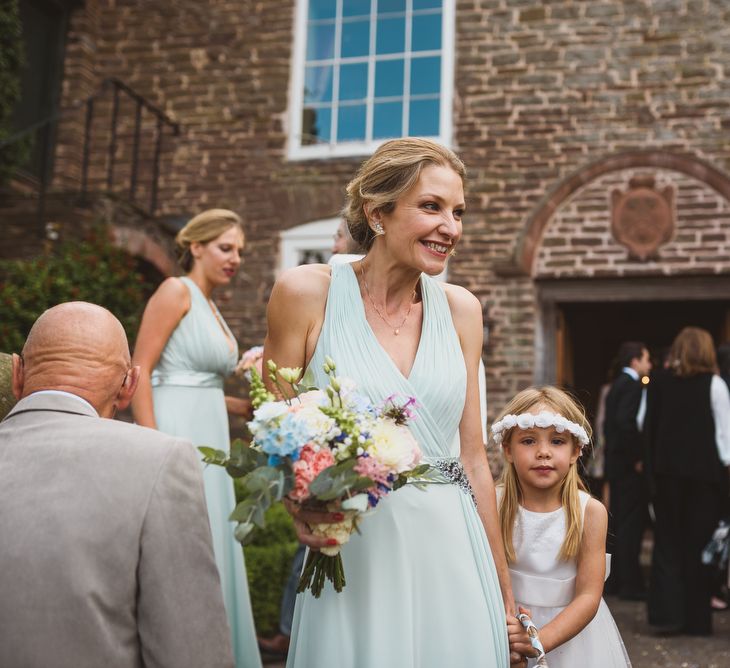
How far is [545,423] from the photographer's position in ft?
9.48

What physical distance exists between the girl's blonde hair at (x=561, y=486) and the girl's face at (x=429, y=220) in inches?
33.4

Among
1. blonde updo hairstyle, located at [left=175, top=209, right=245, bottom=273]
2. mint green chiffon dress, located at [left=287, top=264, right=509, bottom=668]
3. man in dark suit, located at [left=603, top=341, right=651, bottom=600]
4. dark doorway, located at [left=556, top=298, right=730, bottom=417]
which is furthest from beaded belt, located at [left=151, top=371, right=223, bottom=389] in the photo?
dark doorway, located at [left=556, top=298, right=730, bottom=417]

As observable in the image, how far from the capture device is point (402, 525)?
2174 mm

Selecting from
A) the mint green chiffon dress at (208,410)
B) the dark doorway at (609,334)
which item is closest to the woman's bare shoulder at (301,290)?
the mint green chiffon dress at (208,410)

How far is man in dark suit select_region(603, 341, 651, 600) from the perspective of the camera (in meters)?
6.91

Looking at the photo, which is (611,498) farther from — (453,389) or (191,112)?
(191,112)

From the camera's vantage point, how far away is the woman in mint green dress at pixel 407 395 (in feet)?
6.94

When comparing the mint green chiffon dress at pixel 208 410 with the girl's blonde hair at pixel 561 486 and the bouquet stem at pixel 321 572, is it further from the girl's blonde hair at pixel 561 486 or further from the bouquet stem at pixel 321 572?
the bouquet stem at pixel 321 572

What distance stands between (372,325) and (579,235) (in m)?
6.87

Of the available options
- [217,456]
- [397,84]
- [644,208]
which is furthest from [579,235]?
[217,456]

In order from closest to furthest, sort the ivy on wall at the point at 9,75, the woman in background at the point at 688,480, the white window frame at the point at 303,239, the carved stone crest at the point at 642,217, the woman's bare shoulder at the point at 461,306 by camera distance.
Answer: the woman's bare shoulder at the point at 461,306
the woman in background at the point at 688,480
the carved stone crest at the point at 642,217
the ivy on wall at the point at 9,75
the white window frame at the point at 303,239

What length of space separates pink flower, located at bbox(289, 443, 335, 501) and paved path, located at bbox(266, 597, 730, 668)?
3.29 meters

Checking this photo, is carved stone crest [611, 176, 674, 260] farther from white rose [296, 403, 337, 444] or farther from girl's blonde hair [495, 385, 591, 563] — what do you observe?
white rose [296, 403, 337, 444]

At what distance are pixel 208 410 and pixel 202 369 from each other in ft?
0.65
